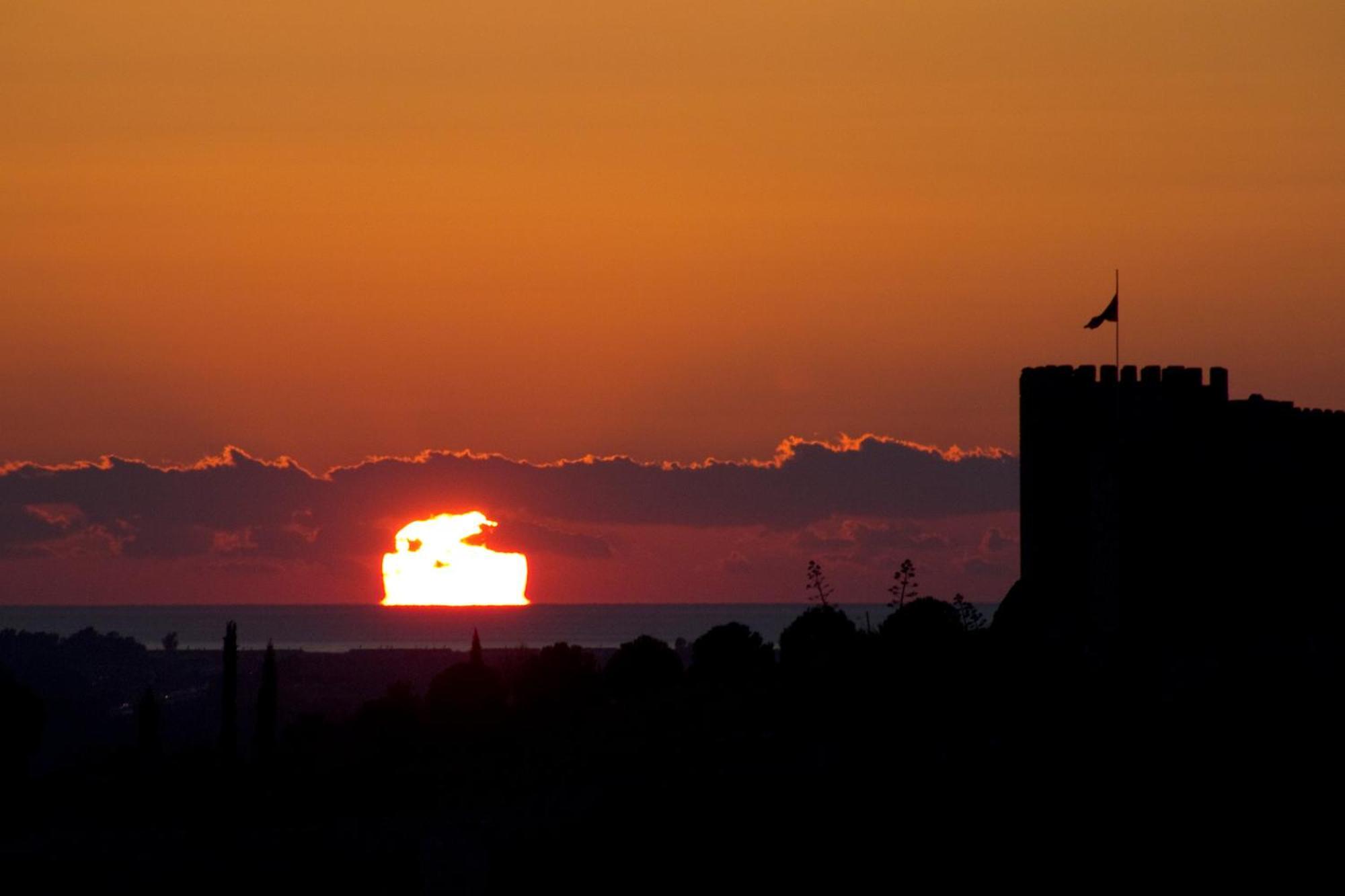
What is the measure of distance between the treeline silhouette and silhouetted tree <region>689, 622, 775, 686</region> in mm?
10177

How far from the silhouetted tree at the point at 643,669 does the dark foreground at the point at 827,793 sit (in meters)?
15.7

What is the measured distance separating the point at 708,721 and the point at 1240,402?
59.1 ft

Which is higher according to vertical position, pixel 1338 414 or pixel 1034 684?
pixel 1338 414

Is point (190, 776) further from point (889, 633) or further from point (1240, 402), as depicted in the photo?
point (1240, 402)

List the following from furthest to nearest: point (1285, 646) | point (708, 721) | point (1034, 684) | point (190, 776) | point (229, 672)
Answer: point (229, 672) < point (190, 776) < point (708, 721) < point (1034, 684) < point (1285, 646)

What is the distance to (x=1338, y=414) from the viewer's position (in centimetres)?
4847

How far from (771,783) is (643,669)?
37.7 m

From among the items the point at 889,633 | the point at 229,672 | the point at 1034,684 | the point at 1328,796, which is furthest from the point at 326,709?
the point at 1328,796

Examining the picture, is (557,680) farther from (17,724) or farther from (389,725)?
(17,724)

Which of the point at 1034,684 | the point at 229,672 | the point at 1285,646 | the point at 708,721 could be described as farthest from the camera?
the point at 229,672

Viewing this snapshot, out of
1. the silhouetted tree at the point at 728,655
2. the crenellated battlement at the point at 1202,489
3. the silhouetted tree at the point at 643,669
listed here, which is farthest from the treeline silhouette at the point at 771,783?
the silhouetted tree at the point at 643,669

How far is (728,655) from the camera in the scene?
84.7m

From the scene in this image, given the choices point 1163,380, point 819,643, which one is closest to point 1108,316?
point 1163,380

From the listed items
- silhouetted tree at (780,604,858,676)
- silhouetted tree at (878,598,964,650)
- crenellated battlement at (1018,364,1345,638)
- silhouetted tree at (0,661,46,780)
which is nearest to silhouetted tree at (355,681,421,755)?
silhouetted tree at (0,661,46,780)
